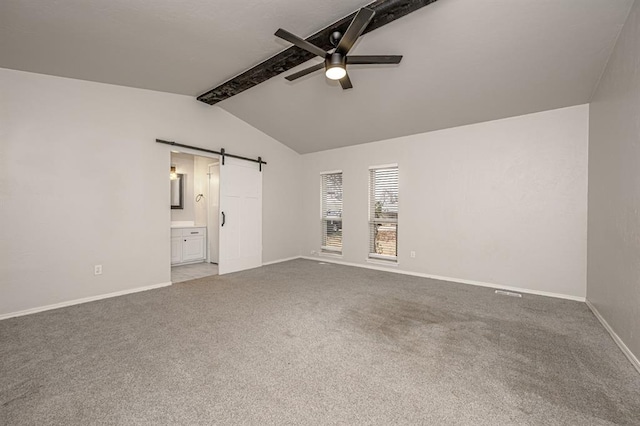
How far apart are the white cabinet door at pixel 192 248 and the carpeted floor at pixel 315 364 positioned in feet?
7.93

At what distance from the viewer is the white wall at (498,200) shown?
377cm

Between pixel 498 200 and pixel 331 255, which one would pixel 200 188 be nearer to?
pixel 331 255

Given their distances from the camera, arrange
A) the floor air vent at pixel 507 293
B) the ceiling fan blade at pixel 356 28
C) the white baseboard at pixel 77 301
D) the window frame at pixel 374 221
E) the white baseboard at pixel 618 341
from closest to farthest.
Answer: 1. the ceiling fan blade at pixel 356 28
2. the white baseboard at pixel 618 341
3. the white baseboard at pixel 77 301
4. the floor air vent at pixel 507 293
5. the window frame at pixel 374 221

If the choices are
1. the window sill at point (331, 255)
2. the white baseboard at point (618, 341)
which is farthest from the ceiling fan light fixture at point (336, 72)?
the window sill at point (331, 255)

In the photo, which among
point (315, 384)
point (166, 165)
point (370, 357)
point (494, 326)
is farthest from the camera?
point (166, 165)

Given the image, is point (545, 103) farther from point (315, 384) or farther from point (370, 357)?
point (315, 384)

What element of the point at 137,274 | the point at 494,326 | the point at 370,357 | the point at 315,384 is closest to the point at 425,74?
the point at 494,326

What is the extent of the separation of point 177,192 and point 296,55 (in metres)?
4.64

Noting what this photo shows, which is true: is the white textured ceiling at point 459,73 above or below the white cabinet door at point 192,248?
above

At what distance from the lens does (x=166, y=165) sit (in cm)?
441

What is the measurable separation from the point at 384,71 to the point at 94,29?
10.6ft

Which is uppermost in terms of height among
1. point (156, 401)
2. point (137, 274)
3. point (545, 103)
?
point (545, 103)

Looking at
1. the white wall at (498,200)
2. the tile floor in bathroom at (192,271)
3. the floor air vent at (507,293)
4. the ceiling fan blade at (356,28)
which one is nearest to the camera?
the ceiling fan blade at (356,28)

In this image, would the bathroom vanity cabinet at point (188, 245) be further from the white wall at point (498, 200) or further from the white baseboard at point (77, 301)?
the white wall at point (498, 200)
